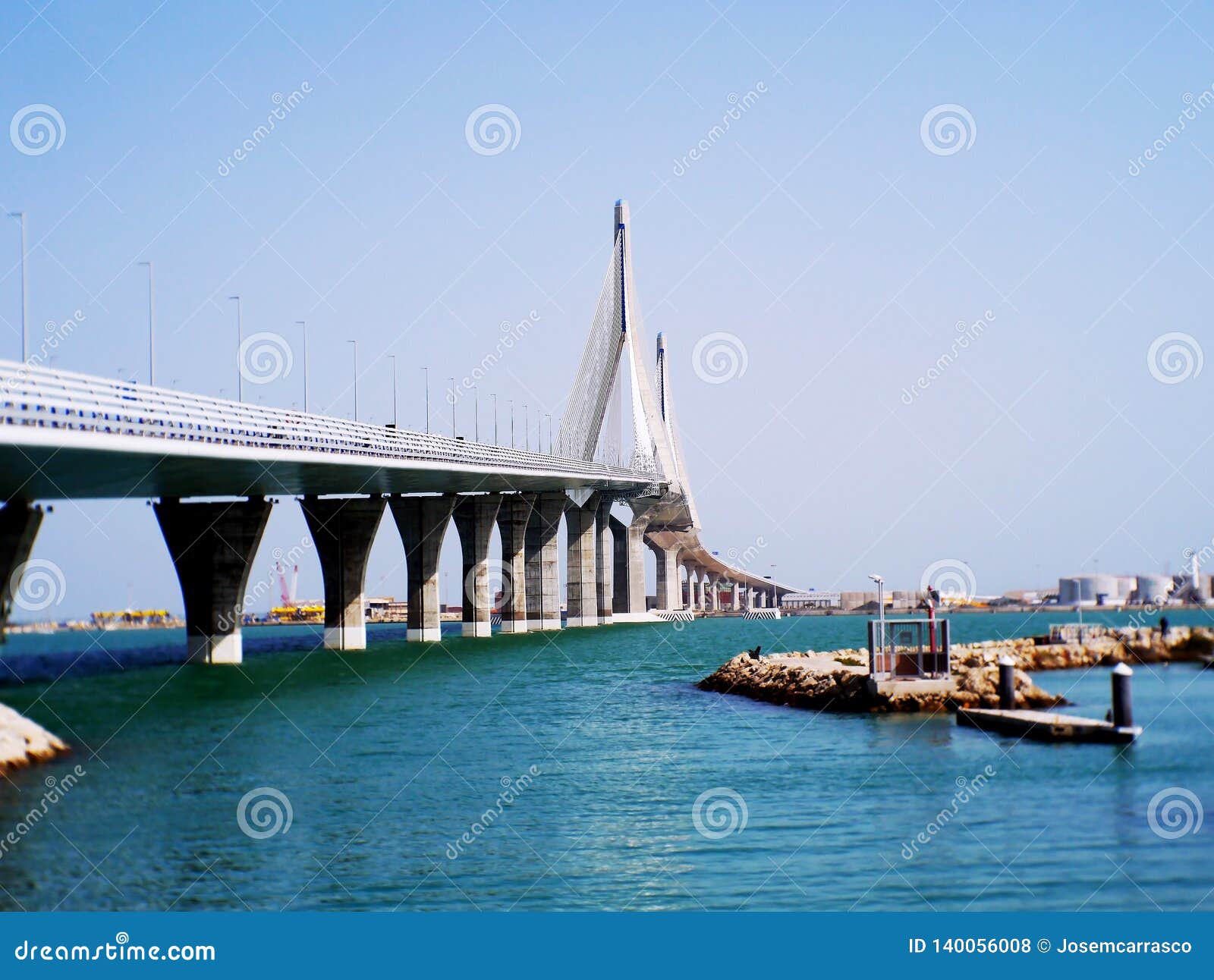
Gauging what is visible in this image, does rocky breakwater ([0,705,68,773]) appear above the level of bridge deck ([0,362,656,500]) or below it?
below

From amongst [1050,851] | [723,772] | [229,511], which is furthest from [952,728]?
[229,511]

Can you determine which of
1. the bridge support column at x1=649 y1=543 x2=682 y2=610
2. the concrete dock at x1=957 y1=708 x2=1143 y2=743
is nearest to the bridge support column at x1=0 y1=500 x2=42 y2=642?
the concrete dock at x1=957 y1=708 x2=1143 y2=743

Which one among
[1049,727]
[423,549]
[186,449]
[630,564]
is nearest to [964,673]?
[1049,727]

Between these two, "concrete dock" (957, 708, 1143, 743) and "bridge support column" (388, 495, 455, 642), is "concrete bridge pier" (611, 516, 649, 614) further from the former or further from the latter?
"concrete dock" (957, 708, 1143, 743)

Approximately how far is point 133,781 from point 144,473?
17.5m

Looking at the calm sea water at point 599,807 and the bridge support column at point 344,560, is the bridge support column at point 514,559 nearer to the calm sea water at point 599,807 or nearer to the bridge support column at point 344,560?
the bridge support column at point 344,560

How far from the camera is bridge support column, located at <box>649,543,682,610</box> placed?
152 metres

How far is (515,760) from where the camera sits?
111 ft

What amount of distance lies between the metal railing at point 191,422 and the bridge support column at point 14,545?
3141mm

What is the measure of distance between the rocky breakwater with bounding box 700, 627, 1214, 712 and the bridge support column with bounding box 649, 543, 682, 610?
98.5m

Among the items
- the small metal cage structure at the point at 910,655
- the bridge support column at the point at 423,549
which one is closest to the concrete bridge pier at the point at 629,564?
the bridge support column at the point at 423,549

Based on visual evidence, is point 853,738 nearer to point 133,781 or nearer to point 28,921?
point 133,781

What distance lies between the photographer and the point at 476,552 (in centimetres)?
9744

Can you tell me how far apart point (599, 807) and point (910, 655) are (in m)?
18.4
